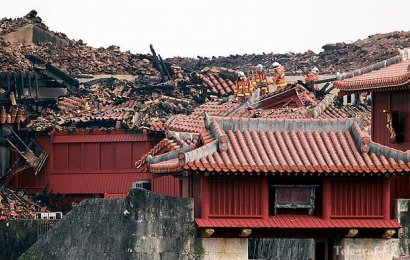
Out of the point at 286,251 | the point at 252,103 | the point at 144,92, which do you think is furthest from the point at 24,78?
the point at 286,251

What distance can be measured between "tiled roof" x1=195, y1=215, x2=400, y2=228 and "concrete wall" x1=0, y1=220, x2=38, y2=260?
1543 centimetres

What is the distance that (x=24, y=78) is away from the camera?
94.1 meters

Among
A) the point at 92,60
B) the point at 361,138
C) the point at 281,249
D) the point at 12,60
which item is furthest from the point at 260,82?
the point at 361,138

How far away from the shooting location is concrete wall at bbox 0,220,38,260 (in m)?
77.1

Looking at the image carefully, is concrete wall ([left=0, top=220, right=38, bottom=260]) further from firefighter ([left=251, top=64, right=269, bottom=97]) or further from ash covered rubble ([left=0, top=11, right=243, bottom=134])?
firefighter ([left=251, top=64, right=269, bottom=97])

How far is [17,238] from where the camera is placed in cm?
7725

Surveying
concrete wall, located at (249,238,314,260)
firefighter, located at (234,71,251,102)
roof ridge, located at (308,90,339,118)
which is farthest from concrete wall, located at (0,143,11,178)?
roof ridge, located at (308,90,339,118)

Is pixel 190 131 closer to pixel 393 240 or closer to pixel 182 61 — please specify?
pixel 393 240

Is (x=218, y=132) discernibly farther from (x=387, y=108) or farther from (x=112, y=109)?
(x=112, y=109)

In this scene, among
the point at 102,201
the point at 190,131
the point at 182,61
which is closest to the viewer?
the point at 102,201

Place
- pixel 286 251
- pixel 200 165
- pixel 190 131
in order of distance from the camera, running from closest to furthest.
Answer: pixel 200 165 → pixel 286 251 → pixel 190 131

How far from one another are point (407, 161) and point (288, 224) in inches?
153

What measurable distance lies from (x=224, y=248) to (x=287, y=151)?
3.36m

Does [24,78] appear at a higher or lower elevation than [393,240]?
higher
